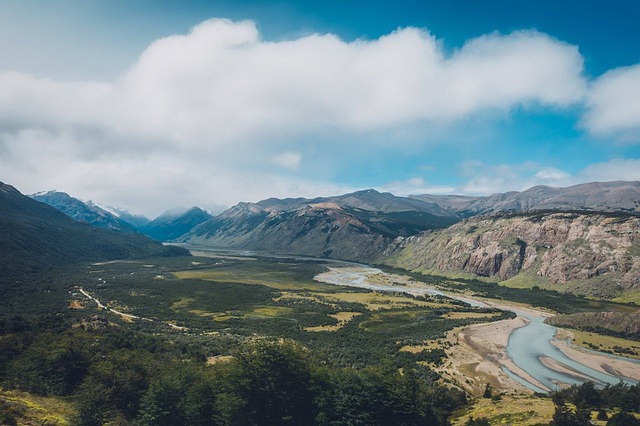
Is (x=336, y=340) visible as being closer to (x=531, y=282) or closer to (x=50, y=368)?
(x=50, y=368)

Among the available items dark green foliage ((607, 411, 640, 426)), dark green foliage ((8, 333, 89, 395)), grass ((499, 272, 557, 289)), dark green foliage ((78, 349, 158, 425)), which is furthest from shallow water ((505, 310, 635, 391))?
grass ((499, 272, 557, 289))

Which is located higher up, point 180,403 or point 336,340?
point 180,403

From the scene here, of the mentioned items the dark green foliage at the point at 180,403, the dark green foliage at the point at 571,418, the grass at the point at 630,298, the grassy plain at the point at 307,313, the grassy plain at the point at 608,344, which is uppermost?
the grass at the point at 630,298

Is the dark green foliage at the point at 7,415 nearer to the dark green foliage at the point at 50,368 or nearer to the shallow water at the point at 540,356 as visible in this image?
the dark green foliage at the point at 50,368

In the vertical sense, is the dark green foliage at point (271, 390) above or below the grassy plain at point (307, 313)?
above

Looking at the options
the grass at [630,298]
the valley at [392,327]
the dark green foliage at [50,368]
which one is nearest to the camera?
the dark green foliage at [50,368]

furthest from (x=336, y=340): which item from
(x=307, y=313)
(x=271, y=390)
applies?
(x=271, y=390)

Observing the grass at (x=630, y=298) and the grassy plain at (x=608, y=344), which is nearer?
the grassy plain at (x=608, y=344)

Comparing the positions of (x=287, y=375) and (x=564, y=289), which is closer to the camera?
(x=287, y=375)

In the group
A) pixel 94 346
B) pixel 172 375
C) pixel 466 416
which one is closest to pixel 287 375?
pixel 172 375

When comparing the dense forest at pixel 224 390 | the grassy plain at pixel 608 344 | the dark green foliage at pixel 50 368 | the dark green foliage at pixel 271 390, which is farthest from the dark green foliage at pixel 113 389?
the grassy plain at pixel 608 344

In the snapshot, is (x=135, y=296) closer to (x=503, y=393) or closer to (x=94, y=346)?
(x=94, y=346)
